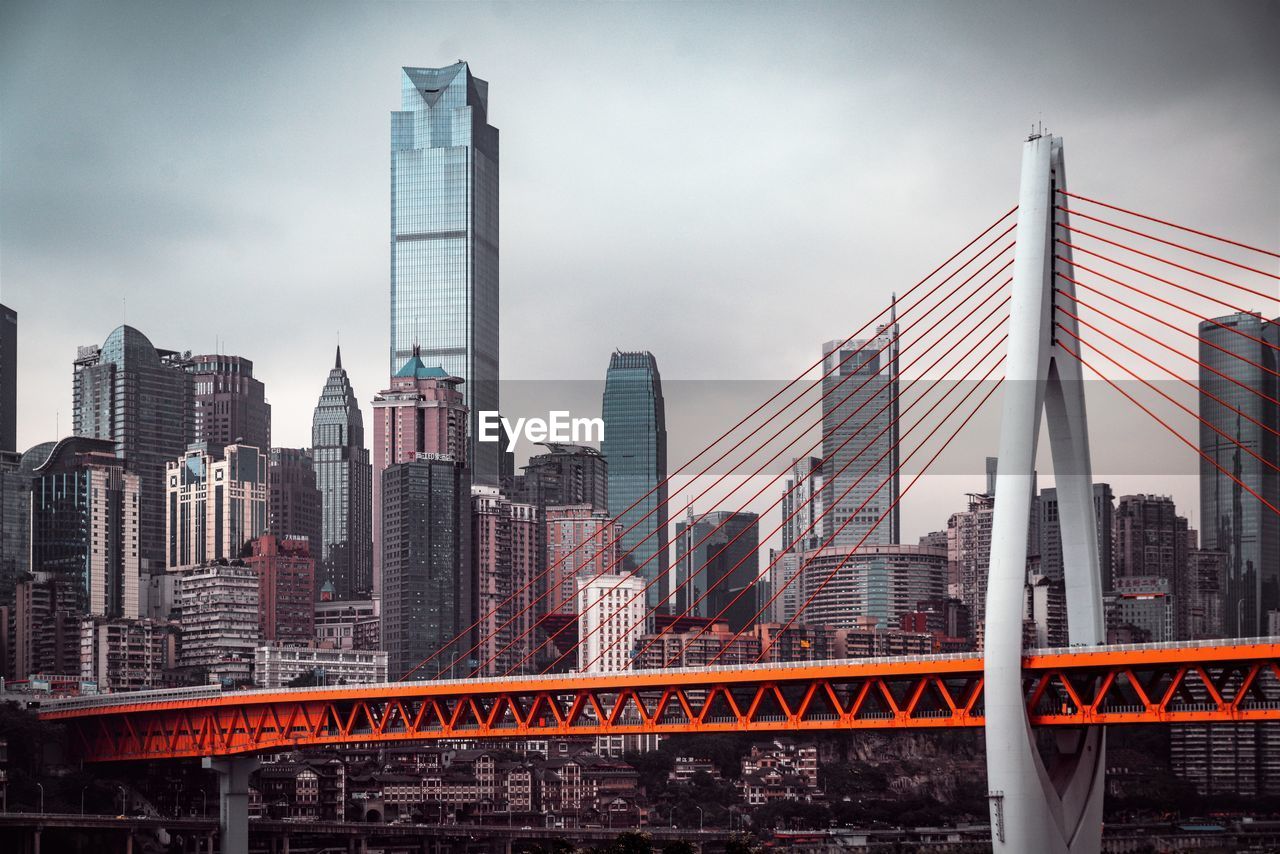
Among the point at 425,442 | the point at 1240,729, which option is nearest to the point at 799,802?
the point at 1240,729

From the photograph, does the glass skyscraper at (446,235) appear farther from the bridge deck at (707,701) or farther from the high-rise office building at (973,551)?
the bridge deck at (707,701)

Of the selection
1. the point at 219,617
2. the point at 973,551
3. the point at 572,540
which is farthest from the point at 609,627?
the point at 973,551

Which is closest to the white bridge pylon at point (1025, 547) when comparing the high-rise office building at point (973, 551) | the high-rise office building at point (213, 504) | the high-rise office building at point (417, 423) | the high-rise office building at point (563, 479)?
the high-rise office building at point (973, 551)

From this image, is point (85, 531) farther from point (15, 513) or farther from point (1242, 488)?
point (1242, 488)

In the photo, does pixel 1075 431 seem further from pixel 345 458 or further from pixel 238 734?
pixel 345 458

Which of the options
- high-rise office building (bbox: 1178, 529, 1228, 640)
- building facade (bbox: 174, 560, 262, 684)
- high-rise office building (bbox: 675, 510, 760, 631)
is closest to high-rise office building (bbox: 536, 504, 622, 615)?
high-rise office building (bbox: 675, 510, 760, 631)

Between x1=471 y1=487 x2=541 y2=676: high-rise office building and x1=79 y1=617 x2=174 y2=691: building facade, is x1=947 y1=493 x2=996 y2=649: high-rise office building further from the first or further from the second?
x1=79 y1=617 x2=174 y2=691: building facade
